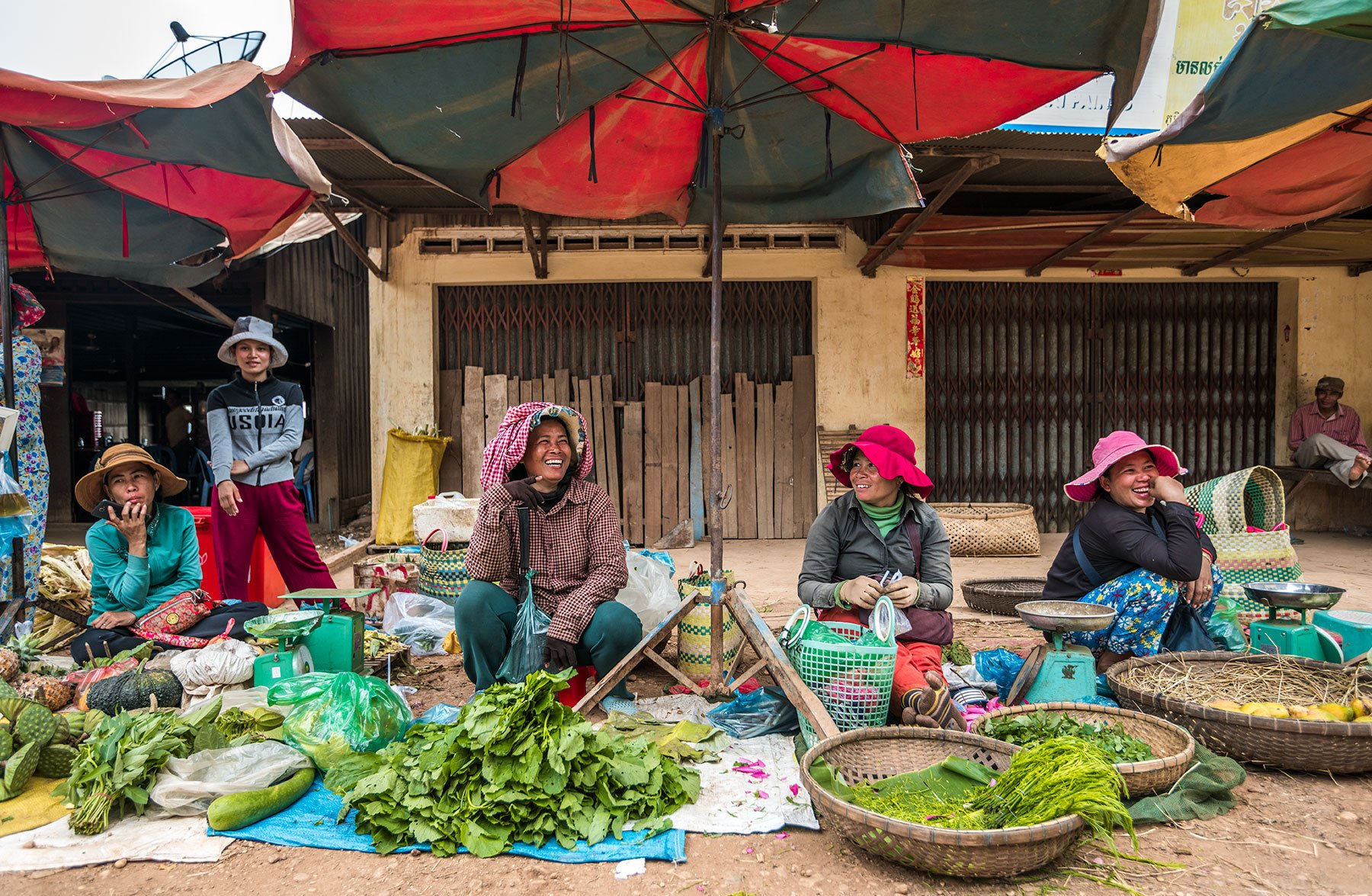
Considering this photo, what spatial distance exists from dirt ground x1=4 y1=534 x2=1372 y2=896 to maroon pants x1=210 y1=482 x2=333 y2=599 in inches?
95.6

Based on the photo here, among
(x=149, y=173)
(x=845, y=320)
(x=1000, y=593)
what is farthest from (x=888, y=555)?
(x=845, y=320)

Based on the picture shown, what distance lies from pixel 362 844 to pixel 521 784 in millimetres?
459

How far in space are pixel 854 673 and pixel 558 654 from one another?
A: 3.73ft

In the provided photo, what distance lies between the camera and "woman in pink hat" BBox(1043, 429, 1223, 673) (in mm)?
3059

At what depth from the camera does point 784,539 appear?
24.9ft

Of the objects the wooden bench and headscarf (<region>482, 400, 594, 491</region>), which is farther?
the wooden bench

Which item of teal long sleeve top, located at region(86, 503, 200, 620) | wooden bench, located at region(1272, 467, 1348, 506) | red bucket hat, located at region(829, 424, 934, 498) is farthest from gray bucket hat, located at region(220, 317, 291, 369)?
wooden bench, located at region(1272, 467, 1348, 506)

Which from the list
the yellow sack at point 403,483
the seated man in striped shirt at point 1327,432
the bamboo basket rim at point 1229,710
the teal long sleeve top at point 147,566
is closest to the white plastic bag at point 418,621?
the teal long sleeve top at point 147,566

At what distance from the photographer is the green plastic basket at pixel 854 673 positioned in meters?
2.58

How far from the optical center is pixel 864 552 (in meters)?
3.12

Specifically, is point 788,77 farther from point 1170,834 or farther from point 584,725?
point 1170,834

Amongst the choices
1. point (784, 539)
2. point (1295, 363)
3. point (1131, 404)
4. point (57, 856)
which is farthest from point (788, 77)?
point (1295, 363)

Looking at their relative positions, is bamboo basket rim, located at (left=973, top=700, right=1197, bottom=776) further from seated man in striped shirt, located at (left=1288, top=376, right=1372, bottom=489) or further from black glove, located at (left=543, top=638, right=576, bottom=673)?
seated man in striped shirt, located at (left=1288, top=376, right=1372, bottom=489)

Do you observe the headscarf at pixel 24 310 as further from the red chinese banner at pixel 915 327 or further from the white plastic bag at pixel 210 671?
the red chinese banner at pixel 915 327
